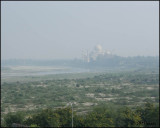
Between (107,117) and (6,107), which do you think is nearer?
(107,117)

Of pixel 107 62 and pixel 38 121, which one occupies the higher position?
pixel 107 62

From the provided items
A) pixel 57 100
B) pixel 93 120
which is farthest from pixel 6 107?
pixel 93 120

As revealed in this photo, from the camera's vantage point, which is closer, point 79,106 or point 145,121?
point 145,121

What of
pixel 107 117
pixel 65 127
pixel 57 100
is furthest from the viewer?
pixel 57 100

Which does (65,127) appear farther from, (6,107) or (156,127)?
(6,107)

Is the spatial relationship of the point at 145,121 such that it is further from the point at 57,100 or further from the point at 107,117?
the point at 57,100

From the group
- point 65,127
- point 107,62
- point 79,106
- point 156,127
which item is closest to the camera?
point 156,127

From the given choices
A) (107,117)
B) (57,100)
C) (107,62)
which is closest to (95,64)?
(107,62)

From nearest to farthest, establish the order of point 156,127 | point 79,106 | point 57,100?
point 156,127 → point 79,106 → point 57,100

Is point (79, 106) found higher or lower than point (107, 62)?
lower
